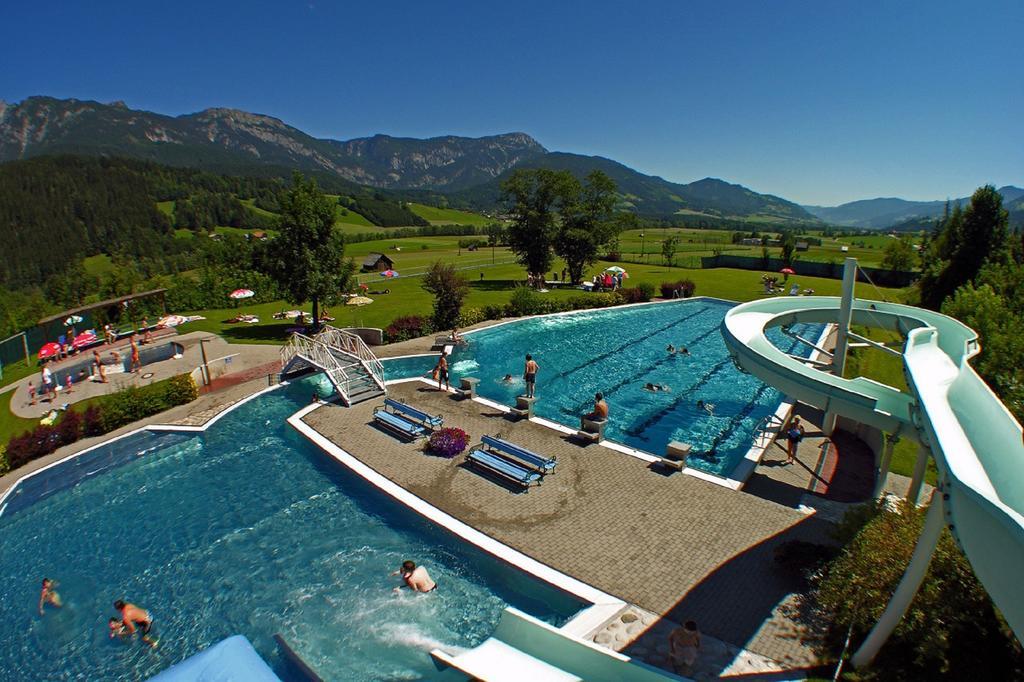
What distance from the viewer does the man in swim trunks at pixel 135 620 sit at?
31.1ft

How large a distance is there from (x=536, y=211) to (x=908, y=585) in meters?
44.6

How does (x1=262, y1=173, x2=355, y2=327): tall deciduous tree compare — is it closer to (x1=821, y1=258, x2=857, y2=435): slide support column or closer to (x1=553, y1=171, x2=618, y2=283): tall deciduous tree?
(x1=553, y1=171, x2=618, y2=283): tall deciduous tree

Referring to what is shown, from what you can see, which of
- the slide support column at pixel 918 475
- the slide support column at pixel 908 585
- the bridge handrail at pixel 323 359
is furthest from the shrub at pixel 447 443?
the slide support column at pixel 918 475

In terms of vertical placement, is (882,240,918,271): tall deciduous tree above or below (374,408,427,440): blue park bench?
above

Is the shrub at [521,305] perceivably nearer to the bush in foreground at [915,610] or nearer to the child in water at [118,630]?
the bush in foreground at [915,610]

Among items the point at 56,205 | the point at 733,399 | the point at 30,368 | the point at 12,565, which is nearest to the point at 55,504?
the point at 12,565

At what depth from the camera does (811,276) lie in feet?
204

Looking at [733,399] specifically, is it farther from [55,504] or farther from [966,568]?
[55,504]

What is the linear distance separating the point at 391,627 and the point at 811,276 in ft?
220

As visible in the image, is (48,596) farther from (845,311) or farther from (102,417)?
(845,311)

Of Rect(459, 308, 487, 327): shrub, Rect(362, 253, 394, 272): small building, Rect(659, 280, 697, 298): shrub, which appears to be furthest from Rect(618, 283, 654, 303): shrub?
Rect(362, 253, 394, 272): small building

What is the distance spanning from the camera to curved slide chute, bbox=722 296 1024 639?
443 centimetres

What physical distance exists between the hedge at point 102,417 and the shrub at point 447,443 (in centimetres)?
1169

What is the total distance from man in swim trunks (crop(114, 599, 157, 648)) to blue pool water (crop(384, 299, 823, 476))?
12967 millimetres
